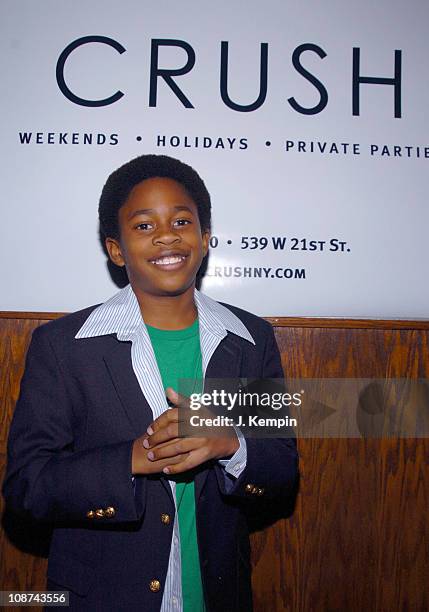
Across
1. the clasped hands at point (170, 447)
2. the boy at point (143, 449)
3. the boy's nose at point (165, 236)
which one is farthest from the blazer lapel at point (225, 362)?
the boy's nose at point (165, 236)

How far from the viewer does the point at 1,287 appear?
Result: 1.39m

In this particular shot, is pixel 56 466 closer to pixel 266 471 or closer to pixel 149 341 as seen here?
→ pixel 149 341

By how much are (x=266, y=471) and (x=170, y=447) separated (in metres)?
0.23

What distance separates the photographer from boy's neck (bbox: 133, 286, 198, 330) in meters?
1.16

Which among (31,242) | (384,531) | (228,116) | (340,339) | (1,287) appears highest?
(228,116)

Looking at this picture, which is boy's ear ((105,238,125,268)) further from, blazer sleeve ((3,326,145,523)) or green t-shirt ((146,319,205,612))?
blazer sleeve ((3,326,145,523))

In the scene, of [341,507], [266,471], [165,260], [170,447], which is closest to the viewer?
A: [170,447]

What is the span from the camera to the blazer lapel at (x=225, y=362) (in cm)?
110

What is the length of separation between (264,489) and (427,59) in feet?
4.19

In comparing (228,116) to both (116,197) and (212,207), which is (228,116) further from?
(116,197)

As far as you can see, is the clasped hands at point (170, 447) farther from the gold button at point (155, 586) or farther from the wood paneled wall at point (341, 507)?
the wood paneled wall at point (341, 507)

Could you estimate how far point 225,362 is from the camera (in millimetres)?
1138

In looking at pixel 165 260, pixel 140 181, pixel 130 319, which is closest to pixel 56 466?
pixel 130 319

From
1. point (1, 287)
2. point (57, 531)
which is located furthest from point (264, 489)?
point (1, 287)
